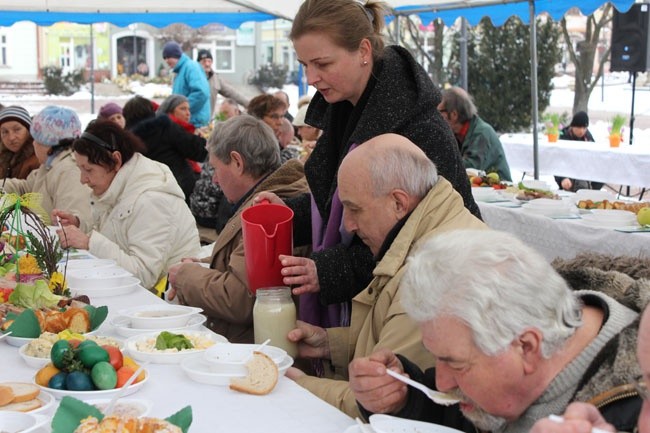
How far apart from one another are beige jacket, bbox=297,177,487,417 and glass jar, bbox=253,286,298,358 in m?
0.26

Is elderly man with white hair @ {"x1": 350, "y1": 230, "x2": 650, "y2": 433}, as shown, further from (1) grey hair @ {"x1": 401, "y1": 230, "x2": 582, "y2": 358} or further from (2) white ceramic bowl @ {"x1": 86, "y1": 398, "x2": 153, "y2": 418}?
(2) white ceramic bowl @ {"x1": 86, "y1": 398, "x2": 153, "y2": 418}

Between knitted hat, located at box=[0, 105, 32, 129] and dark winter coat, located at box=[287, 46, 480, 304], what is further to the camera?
knitted hat, located at box=[0, 105, 32, 129]

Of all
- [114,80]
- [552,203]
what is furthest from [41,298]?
[114,80]

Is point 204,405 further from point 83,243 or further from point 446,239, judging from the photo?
point 83,243

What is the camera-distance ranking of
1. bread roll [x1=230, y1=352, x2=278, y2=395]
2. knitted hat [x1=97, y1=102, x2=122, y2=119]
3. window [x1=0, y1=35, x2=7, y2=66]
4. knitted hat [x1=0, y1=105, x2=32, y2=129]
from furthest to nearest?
window [x1=0, y1=35, x2=7, y2=66] → knitted hat [x1=97, y1=102, x2=122, y2=119] → knitted hat [x1=0, y1=105, x2=32, y2=129] → bread roll [x1=230, y1=352, x2=278, y2=395]

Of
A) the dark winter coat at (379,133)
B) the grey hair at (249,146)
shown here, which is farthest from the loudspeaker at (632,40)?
the dark winter coat at (379,133)

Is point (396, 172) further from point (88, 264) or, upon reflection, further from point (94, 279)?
point (88, 264)

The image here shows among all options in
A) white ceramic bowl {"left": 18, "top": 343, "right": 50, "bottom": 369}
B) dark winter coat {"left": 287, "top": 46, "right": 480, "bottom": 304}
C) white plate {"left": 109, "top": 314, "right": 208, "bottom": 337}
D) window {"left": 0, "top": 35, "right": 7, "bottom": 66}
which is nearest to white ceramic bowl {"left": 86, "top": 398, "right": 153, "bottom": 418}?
white ceramic bowl {"left": 18, "top": 343, "right": 50, "bottom": 369}

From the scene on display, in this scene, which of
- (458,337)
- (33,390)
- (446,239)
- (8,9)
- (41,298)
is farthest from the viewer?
(8,9)

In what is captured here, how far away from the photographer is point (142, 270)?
4.05 metres

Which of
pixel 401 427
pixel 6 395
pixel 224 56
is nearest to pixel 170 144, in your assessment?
pixel 6 395

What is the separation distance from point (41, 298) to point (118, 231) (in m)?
1.37

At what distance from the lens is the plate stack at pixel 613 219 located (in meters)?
5.10

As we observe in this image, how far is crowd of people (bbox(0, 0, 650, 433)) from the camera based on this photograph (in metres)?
1.59
